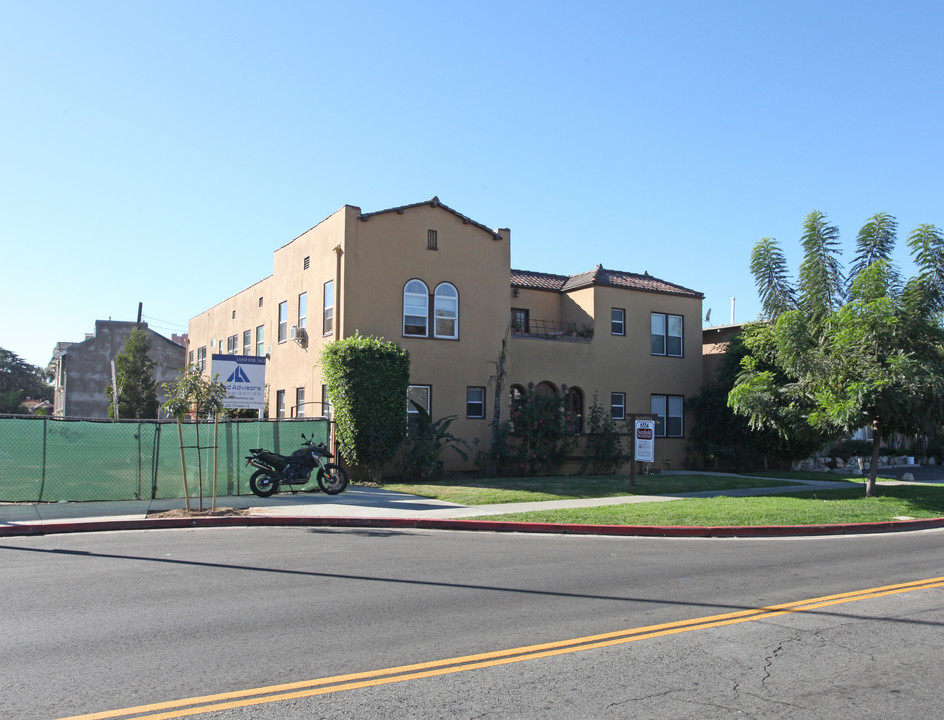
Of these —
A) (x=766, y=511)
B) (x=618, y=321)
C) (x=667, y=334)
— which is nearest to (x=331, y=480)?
(x=766, y=511)

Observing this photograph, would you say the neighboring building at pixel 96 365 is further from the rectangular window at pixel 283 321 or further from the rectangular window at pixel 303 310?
the rectangular window at pixel 303 310

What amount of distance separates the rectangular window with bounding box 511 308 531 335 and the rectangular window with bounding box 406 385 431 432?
5.62 m

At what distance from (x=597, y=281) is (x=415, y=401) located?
8.29 m

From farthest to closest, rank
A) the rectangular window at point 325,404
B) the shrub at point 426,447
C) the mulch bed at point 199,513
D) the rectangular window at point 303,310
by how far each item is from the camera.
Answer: the rectangular window at point 303,310
the rectangular window at point 325,404
the shrub at point 426,447
the mulch bed at point 199,513

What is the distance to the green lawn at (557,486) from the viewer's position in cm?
1816

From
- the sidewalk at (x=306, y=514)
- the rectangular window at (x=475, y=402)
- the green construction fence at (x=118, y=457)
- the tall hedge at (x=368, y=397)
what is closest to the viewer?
the sidewalk at (x=306, y=514)

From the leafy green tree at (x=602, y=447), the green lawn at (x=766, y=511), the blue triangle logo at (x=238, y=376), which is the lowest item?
the green lawn at (x=766, y=511)

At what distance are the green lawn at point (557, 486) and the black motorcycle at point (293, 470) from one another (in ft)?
6.01

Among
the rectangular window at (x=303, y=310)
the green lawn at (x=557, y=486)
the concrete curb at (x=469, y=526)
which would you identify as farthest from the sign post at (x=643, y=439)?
the rectangular window at (x=303, y=310)

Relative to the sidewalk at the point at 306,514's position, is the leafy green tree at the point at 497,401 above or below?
above

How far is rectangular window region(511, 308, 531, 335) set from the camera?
28.3 meters

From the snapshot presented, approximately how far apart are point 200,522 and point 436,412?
10.6 m

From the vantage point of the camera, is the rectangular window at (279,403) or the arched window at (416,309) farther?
the rectangular window at (279,403)

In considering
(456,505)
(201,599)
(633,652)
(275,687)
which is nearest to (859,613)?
(633,652)
